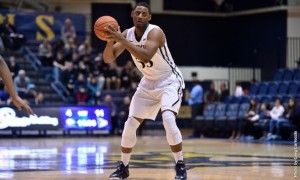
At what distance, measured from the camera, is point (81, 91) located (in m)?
28.3

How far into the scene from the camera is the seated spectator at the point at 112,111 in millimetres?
27703

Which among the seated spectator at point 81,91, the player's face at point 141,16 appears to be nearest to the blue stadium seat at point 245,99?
the seated spectator at point 81,91

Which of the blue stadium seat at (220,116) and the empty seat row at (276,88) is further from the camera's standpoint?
the blue stadium seat at (220,116)

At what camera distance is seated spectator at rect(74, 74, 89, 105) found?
92.7 ft

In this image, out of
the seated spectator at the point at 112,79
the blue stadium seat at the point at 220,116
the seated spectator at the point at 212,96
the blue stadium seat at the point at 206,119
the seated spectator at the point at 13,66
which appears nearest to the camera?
the blue stadium seat at the point at 220,116

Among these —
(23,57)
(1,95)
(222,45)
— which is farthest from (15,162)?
(222,45)

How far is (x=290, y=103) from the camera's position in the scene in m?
22.5

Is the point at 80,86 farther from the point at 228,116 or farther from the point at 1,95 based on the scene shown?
the point at 228,116

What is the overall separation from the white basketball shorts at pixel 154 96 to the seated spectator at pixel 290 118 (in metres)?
12.8

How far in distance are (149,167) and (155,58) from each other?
2.39 meters

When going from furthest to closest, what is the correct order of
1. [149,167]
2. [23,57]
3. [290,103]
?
[23,57]
[290,103]
[149,167]

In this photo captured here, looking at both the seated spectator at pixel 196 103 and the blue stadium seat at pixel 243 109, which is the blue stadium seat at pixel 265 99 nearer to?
the blue stadium seat at pixel 243 109

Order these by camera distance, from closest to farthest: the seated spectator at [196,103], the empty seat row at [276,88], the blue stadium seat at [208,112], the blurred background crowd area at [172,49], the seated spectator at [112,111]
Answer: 1. the empty seat row at [276,88]
2. the blue stadium seat at [208,112]
3. the seated spectator at [196,103]
4. the seated spectator at [112,111]
5. the blurred background crowd area at [172,49]

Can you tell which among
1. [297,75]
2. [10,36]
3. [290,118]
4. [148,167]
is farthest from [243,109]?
[148,167]
